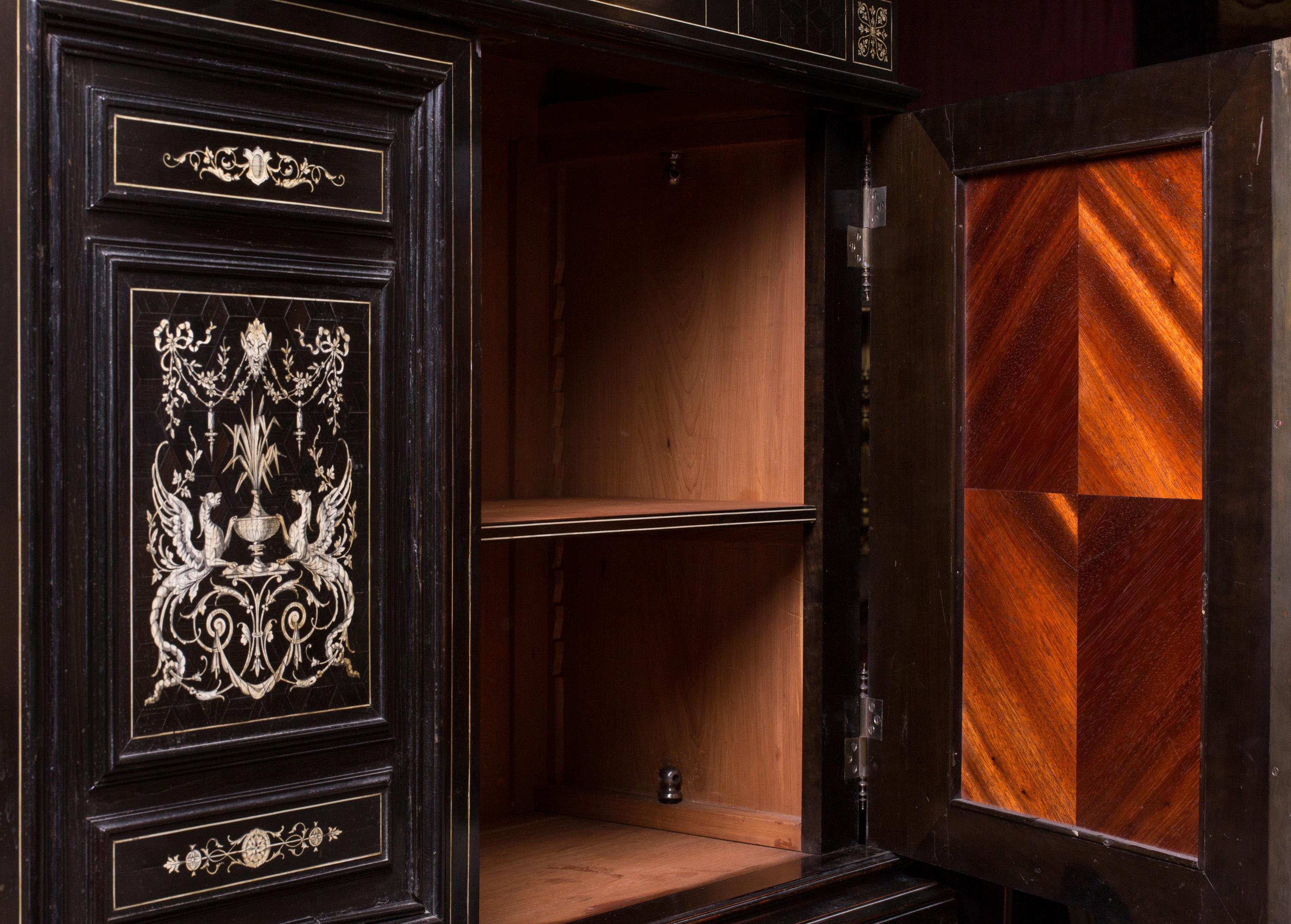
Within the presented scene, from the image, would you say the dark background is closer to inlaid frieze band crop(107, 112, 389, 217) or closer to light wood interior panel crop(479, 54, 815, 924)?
light wood interior panel crop(479, 54, 815, 924)

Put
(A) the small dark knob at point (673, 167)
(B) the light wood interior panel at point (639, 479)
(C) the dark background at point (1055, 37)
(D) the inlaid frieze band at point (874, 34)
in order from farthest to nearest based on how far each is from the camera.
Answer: (C) the dark background at point (1055, 37)
(A) the small dark knob at point (673, 167)
(B) the light wood interior panel at point (639, 479)
(D) the inlaid frieze band at point (874, 34)

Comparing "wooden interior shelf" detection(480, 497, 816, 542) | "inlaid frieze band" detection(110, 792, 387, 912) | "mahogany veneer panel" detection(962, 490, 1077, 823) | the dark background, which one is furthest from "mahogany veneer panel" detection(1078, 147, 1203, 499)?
the dark background

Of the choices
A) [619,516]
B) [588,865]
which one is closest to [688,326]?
[619,516]

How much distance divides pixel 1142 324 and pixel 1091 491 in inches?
10.0

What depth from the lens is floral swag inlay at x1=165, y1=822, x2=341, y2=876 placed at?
1.52 meters

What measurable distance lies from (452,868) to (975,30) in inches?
96.2

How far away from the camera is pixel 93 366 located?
4.77ft

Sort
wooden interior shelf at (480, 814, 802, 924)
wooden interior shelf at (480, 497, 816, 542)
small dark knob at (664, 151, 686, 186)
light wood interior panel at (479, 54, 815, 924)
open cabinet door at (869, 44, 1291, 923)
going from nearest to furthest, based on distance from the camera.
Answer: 1. open cabinet door at (869, 44, 1291, 923)
2. wooden interior shelf at (480, 497, 816, 542)
3. wooden interior shelf at (480, 814, 802, 924)
4. light wood interior panel at (479, 54, 815, 924)
5. small dark knob at (664, 151, 686, 186)

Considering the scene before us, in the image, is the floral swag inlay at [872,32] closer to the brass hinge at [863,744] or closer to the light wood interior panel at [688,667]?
the light wood interior panel at [688,667]

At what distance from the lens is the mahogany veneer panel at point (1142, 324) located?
1813 mm

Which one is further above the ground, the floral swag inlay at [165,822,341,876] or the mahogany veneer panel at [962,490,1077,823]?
the mahogany veneer panel at [962,490,1077,823]

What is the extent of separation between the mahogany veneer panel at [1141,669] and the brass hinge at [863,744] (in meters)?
0.40

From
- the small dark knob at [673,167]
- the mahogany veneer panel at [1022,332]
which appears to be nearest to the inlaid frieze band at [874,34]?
the mahogany veneer panel at [1022,332]

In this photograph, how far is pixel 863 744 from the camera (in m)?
2.26
